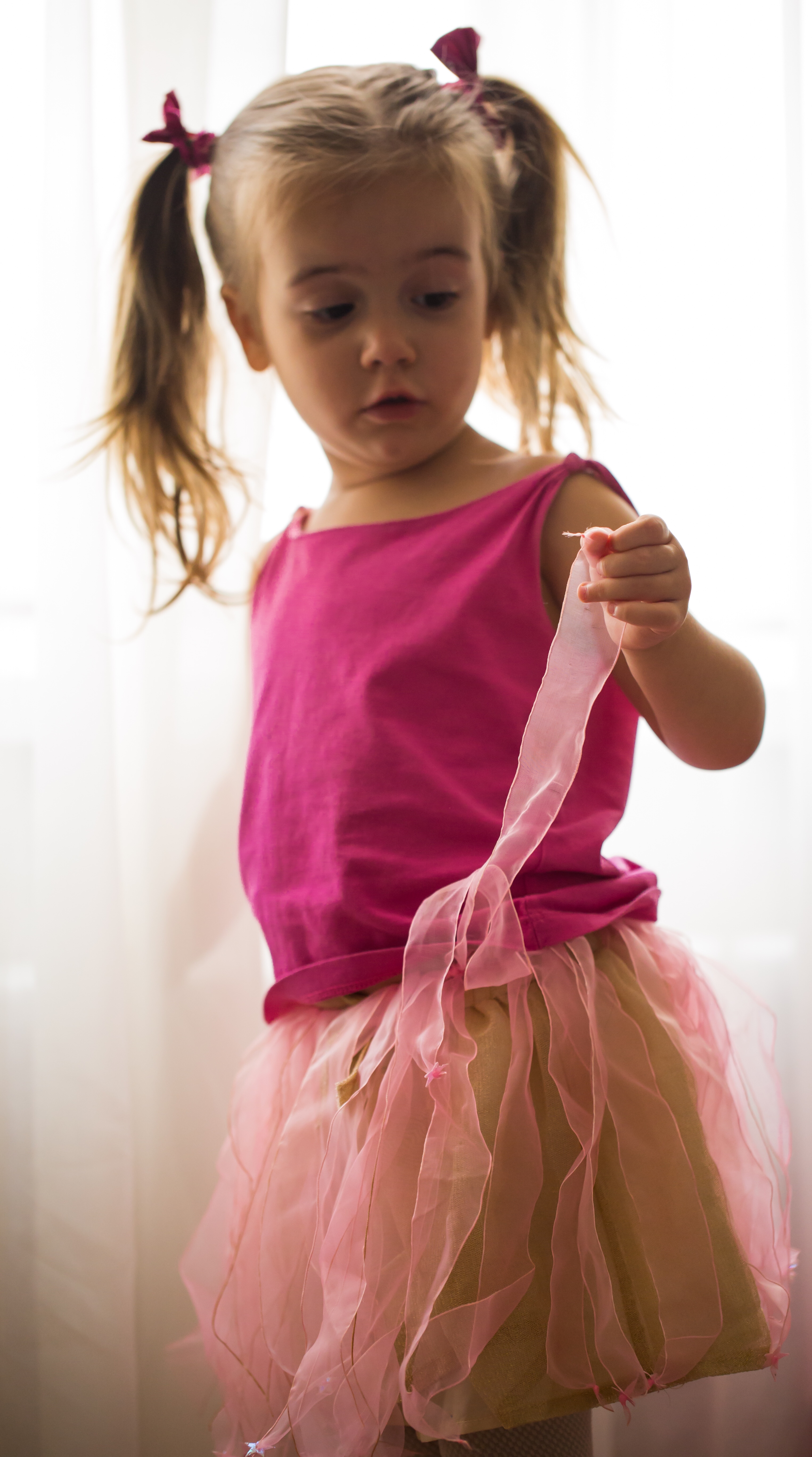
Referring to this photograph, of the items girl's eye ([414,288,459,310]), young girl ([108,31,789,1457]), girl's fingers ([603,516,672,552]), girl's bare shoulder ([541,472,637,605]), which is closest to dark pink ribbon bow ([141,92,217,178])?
young girl ([108,31,789,1457])

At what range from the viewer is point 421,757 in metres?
0.71

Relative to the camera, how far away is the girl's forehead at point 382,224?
28.3 inches

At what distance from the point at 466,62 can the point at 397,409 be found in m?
0.28

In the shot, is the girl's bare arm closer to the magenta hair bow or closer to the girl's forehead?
the girl's forehead

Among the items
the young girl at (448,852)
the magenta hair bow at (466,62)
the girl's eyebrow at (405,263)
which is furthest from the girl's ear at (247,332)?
the magenta hair bow at (466,62)

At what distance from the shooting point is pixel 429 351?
2.43 ft

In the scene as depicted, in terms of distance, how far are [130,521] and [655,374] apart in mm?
467

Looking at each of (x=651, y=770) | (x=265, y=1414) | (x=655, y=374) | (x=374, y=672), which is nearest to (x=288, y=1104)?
(x=265, y=1414)

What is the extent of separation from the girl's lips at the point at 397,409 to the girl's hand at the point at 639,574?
21cm

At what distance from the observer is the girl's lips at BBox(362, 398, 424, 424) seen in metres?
0.76

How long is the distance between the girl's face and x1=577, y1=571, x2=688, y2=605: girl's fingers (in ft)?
0.78

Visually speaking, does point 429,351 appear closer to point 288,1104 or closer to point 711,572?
point 711,572

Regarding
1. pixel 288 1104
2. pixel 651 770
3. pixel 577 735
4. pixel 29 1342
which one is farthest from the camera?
pixel 651 770

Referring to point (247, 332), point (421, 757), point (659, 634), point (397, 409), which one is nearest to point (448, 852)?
point (421, 757)
